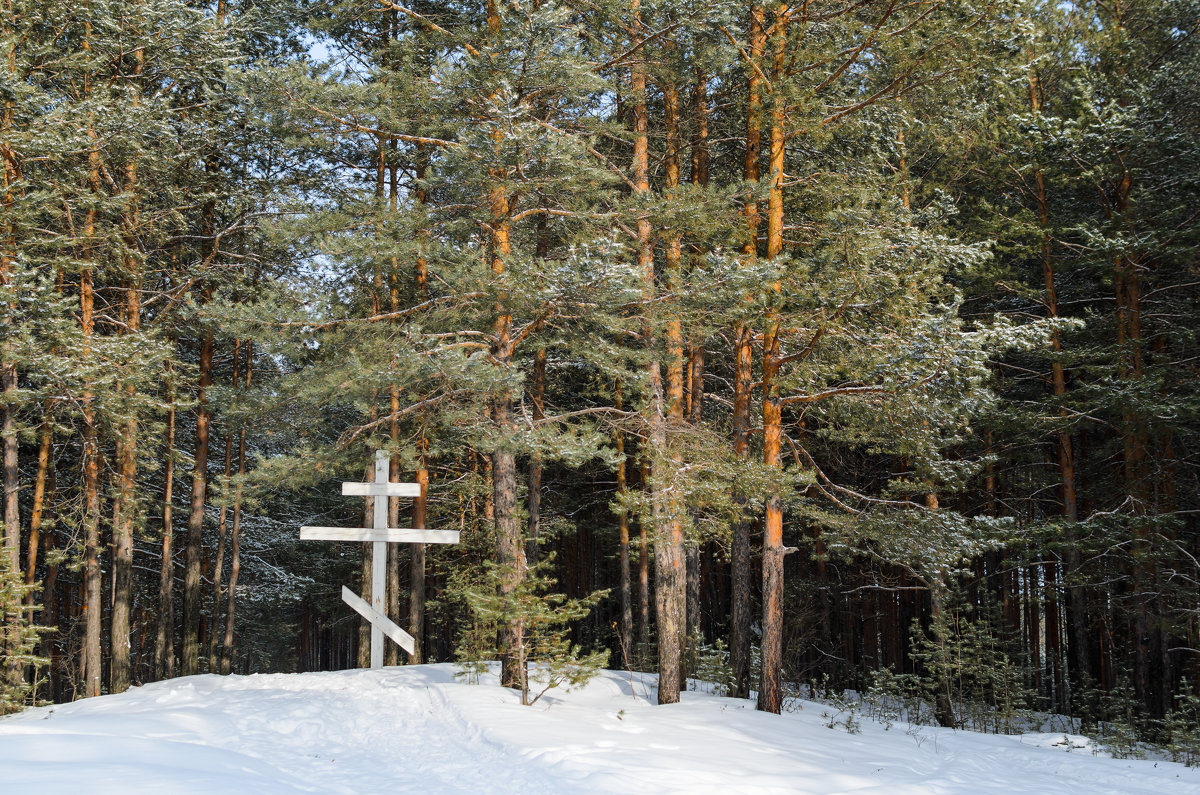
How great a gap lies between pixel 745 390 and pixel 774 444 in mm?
1300

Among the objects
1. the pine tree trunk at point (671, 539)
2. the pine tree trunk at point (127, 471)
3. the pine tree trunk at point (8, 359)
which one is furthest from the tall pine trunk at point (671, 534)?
the pine tree trunk at point (8, 359)

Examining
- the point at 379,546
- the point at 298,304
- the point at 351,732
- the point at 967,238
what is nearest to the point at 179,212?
the point at 298,304

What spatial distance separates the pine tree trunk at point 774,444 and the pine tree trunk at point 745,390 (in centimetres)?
29

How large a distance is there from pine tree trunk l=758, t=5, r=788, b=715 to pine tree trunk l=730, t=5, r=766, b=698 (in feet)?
0.95

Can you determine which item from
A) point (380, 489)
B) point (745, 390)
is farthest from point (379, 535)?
point (745, 390)

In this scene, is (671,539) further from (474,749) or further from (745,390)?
(474,749)

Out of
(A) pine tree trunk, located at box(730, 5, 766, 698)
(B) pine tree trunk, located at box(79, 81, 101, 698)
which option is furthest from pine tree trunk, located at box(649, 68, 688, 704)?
(B) pine tree trunk, located at box(79, 81, 101, 698)

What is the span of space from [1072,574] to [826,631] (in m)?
8.20

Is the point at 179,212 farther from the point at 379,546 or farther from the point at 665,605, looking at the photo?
the point at 665,605

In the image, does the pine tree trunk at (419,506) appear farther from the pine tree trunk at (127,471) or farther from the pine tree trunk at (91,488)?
the pine tree trunk at (91,488)

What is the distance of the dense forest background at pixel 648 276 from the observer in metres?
10.2

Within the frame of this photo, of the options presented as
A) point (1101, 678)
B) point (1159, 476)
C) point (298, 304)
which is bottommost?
point (1101, 678)

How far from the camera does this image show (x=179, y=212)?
14883mm

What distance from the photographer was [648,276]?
10.6 m
